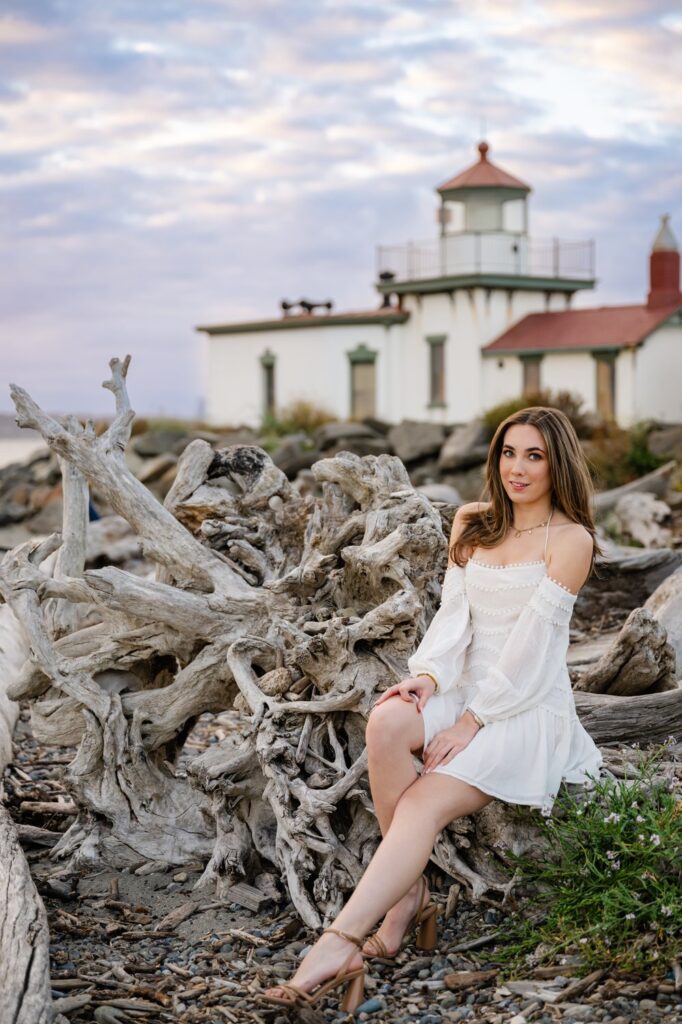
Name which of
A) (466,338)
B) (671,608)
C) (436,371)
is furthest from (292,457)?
(671,608)

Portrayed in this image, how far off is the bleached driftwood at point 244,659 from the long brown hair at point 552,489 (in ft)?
1.61

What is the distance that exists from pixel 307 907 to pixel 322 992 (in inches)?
32.3

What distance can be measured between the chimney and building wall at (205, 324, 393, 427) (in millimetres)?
7236

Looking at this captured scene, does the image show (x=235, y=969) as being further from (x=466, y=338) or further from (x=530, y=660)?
(x=466, y=338)

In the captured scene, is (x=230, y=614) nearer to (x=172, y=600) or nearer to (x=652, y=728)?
(x=172, y=600)

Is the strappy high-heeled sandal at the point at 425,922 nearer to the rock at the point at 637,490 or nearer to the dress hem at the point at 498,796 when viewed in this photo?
the dress hem at the point at 498,796

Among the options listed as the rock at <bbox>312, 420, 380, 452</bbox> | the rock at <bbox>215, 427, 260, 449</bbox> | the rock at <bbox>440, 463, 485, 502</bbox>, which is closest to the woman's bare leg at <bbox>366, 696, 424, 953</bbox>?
the rock at <bbox>440, 463, 485, 502</bbox>

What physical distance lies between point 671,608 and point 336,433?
19.7 metres

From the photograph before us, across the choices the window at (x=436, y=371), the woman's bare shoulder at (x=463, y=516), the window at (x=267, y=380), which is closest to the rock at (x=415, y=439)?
the window at (x=436, y=371)

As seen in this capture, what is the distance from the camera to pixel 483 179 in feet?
103

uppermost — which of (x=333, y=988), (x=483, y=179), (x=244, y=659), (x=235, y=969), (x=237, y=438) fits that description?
(x=483, y=179)

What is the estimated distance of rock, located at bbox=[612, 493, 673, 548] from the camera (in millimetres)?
14289

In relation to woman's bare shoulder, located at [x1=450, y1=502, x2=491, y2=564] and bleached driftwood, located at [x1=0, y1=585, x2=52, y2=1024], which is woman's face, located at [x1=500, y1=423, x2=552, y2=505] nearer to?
woman's bare shoulder, located at [x1=450, y1=502, x2=491, y2=564]

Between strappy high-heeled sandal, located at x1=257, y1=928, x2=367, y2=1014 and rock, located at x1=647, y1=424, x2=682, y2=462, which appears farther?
rock, located at x1=647, y1=424, x2=682, y2=462
